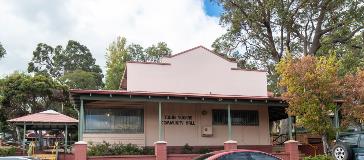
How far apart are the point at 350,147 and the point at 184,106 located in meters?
8.67

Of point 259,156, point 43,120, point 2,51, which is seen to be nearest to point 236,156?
point 259,156

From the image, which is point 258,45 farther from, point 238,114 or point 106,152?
point 106,152

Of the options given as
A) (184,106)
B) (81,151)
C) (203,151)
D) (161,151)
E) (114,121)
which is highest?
(184,106)

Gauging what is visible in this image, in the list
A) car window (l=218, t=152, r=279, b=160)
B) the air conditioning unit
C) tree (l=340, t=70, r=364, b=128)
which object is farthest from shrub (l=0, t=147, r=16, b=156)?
tree (l=340, t=70, r=364, b=128)

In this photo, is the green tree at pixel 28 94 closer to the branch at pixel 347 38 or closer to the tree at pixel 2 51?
the tree at pixel 2 51

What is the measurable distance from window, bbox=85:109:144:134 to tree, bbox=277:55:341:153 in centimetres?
748

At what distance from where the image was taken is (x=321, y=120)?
69.2ft

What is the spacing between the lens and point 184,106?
971 inches

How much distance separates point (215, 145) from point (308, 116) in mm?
5538

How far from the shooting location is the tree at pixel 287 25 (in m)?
33.0

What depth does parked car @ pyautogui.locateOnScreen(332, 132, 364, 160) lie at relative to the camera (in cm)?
1917

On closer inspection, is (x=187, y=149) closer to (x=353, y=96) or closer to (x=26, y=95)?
(x=353, y=96)

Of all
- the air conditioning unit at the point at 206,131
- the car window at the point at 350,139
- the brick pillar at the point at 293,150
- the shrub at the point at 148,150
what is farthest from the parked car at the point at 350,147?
the shrub at the point at 148,150

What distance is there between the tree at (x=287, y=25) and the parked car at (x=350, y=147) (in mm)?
14224
